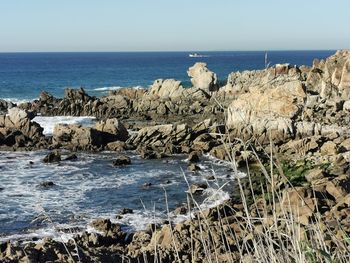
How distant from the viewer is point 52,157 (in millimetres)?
31453

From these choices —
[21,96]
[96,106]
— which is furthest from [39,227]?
[21,96]

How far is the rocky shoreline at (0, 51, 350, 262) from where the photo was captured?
3941mm

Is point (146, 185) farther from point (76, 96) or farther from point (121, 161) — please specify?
point (76, 96)

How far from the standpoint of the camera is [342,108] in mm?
40094

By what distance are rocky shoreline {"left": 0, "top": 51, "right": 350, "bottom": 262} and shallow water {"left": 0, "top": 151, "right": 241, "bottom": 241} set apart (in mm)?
1521

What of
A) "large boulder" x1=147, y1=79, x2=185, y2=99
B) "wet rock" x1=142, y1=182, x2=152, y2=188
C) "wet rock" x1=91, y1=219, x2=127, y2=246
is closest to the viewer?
"wet rock" x1=91, y1=219, x2=127, y2=246

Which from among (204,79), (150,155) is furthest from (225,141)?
(204,79)

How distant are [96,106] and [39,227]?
3454 centimetres

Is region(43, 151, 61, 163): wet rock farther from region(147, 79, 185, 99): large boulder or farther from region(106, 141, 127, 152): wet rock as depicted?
region(147, 79, 185, 99): large boulder

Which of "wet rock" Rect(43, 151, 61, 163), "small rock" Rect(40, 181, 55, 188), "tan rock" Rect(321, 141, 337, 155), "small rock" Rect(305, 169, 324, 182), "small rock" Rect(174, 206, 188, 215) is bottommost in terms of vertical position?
"wet rock" Rect(43, 151, 61, 163)

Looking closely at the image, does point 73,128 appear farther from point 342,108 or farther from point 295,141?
point 342,108

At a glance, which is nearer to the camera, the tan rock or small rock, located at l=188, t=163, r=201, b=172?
the tan rock

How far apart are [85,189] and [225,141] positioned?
73.2ft

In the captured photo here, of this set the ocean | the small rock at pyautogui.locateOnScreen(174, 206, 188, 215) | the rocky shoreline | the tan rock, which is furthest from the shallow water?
the tan rock
